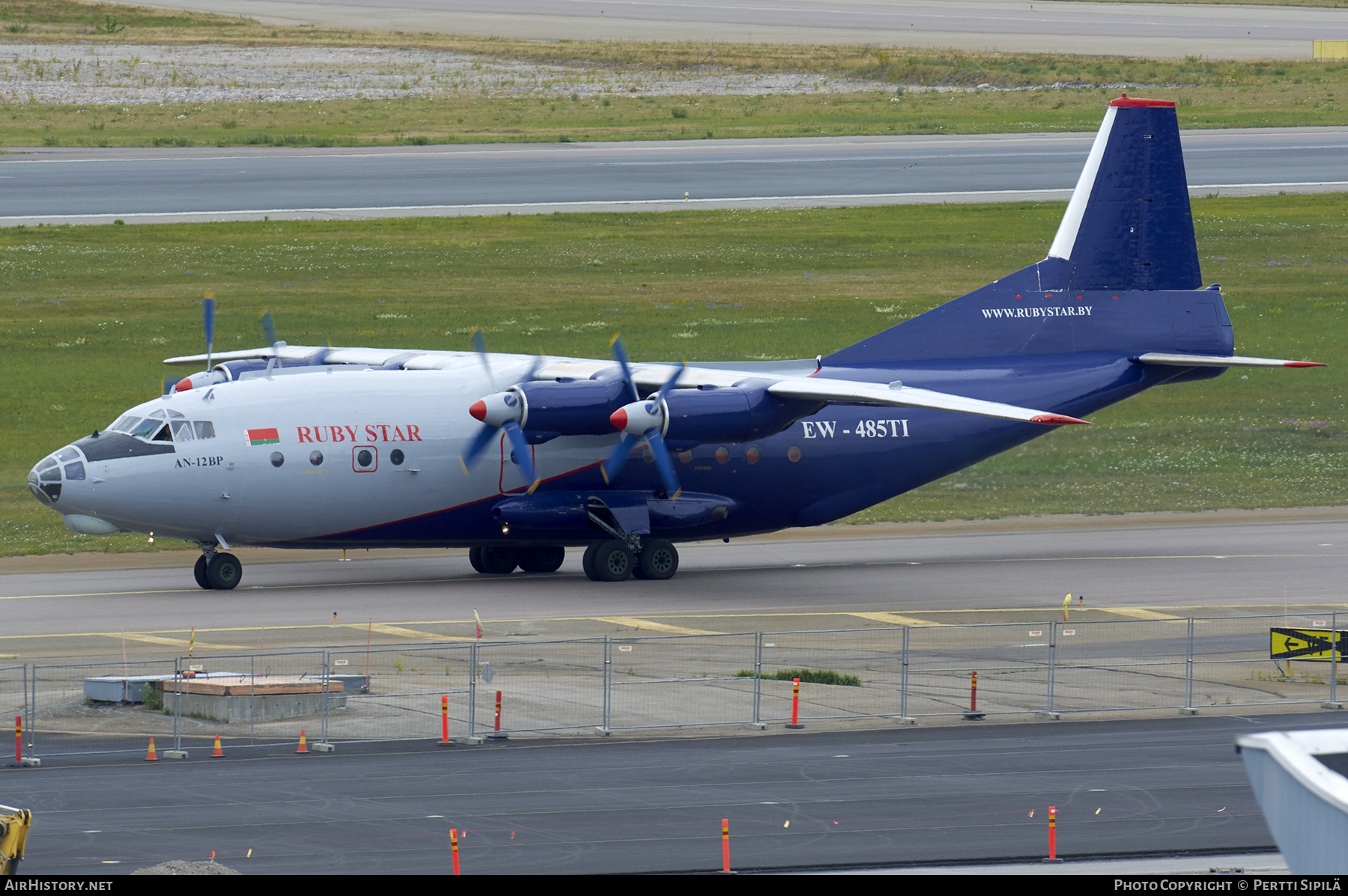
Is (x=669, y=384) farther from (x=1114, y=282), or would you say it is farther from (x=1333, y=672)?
(x=1333, y=672)

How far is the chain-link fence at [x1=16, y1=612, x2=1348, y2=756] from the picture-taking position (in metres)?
26.4

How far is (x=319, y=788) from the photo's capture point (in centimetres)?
2264

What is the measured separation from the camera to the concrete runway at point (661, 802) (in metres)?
19.7

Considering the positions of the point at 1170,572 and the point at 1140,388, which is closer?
the point at 1170,572

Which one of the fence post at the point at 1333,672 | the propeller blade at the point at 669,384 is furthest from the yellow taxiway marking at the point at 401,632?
the fence post at the point at 1333,672

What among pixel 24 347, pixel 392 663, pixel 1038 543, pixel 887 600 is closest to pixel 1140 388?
pixel 1038 543

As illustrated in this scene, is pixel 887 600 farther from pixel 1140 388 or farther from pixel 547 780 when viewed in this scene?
pixel 547 780

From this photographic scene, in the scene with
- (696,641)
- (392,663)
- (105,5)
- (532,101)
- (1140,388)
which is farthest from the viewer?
(105,5)

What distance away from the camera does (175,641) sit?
32.2 meters

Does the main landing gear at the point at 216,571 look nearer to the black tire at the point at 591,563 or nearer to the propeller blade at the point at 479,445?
the propeller blade at the point at 479,445

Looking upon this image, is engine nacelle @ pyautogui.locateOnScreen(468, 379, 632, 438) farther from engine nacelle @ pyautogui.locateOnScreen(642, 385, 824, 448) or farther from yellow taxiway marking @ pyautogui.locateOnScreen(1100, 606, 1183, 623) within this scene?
yellow taxiway marking @ pyautogui.locateOnScreen(1100, 606, 1183, 623)

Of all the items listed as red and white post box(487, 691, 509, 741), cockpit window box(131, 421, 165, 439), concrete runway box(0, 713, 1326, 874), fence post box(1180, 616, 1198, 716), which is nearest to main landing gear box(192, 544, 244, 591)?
cockpit window box(131, 421, 165, 439)

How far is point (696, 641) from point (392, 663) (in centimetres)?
549

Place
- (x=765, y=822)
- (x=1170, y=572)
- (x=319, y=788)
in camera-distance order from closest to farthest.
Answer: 1. (x=765, y=822)
2. (x=319, y=788)
3. (x=1170, y=572)
